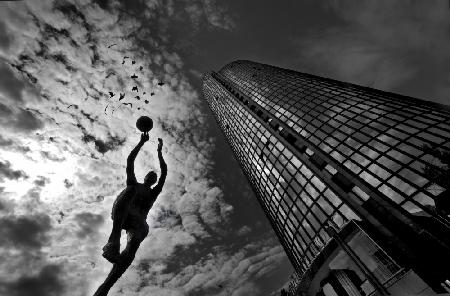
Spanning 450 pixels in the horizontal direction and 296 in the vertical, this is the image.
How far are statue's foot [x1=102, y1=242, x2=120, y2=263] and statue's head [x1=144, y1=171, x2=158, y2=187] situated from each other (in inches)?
74.2

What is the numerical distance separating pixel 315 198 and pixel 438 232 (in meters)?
14.8

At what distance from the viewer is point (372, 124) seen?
107ft

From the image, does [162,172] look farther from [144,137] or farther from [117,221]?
[117,221]

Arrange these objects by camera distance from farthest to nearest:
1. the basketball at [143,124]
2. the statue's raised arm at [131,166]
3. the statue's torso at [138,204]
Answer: the basketball at [143,124], the statue's raised arm at [131,166], the statue's torso at [138,204]

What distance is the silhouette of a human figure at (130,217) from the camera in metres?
5.56

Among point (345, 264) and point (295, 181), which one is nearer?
point (345, 264)

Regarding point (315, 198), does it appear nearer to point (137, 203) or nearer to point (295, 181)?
point (295, 181)

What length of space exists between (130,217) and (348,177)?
5.67 m

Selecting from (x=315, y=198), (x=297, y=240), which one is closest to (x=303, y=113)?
(x=315, y=198)

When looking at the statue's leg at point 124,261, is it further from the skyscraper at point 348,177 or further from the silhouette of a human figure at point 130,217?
the skyscraper at point 348,177

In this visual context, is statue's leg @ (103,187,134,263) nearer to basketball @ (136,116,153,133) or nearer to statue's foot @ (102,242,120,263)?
statue's foot @ (102,242,120,263)

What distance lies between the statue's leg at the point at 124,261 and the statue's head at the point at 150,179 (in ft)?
4.00

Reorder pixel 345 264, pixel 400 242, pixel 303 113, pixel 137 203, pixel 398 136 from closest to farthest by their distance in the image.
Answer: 1. pixel 400 242
2. pixel 137 203
3. pixel 345 264
4. pixel 398 136
5. pixel 303 113

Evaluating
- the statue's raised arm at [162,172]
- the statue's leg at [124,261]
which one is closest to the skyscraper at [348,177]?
the statue's raised arm at [162,172]
